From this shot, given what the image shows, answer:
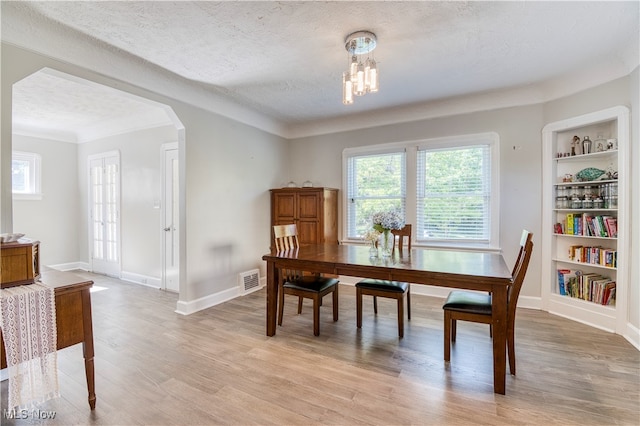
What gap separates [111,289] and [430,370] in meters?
4.57

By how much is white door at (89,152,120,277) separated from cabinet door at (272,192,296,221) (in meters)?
2.79

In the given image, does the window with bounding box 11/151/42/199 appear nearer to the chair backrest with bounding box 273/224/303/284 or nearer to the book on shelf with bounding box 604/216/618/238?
the chair backrest with bounding box 273/224/303/284

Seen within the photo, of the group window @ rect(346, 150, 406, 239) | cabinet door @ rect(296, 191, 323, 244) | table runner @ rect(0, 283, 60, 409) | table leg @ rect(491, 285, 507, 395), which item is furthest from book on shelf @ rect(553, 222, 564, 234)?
table runner @ rect(0, 283, 60, 409)

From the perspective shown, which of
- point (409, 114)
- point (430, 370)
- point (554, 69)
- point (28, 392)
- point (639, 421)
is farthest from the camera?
point (409, 114)

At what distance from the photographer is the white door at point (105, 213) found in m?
5.13

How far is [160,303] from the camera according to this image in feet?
12.6

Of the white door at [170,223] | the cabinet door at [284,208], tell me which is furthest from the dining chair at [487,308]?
the white door at [170,223]

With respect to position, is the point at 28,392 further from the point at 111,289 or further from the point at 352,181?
the point at 352,181

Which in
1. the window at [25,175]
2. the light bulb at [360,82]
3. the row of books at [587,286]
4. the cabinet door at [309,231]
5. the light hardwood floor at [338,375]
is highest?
the light bulb at [360,82]

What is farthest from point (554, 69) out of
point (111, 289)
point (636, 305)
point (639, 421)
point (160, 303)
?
point (111, 289)

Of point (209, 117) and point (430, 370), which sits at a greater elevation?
point (209, 117)

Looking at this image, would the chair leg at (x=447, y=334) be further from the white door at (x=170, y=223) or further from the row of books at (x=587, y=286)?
the white door at (x=170, y=223)

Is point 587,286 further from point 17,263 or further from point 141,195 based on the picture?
point 141,195

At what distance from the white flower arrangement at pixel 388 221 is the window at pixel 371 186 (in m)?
1.69
